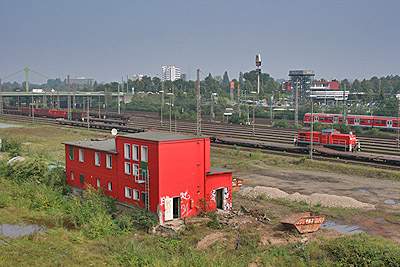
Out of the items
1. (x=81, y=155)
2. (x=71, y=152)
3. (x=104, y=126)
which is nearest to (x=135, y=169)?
(x=81, y=155)

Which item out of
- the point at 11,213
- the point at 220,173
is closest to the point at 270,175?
the point at 220,173

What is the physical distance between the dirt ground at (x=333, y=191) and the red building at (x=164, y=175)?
4.19 meters

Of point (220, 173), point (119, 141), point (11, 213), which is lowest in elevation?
point (11, 213)

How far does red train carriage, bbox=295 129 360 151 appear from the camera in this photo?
49406 millimetres

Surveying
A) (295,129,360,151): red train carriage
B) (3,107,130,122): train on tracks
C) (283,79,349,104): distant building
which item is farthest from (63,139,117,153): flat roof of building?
(283,79,349,104): distant building

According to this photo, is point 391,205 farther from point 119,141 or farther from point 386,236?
point 119,141

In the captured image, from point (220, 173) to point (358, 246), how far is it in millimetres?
10094

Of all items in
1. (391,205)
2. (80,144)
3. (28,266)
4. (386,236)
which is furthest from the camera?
(80,144)

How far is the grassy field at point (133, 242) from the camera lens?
63.2 ft

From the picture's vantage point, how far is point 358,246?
19.3 m

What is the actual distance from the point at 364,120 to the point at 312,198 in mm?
51514

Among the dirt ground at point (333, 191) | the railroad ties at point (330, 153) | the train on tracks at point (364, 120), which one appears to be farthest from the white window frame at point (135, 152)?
the train on tracks at point (364, 120)

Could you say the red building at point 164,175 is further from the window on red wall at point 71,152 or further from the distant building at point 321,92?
the distant building at point 321,92

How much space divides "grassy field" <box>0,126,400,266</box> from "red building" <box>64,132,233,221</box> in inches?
48.1
